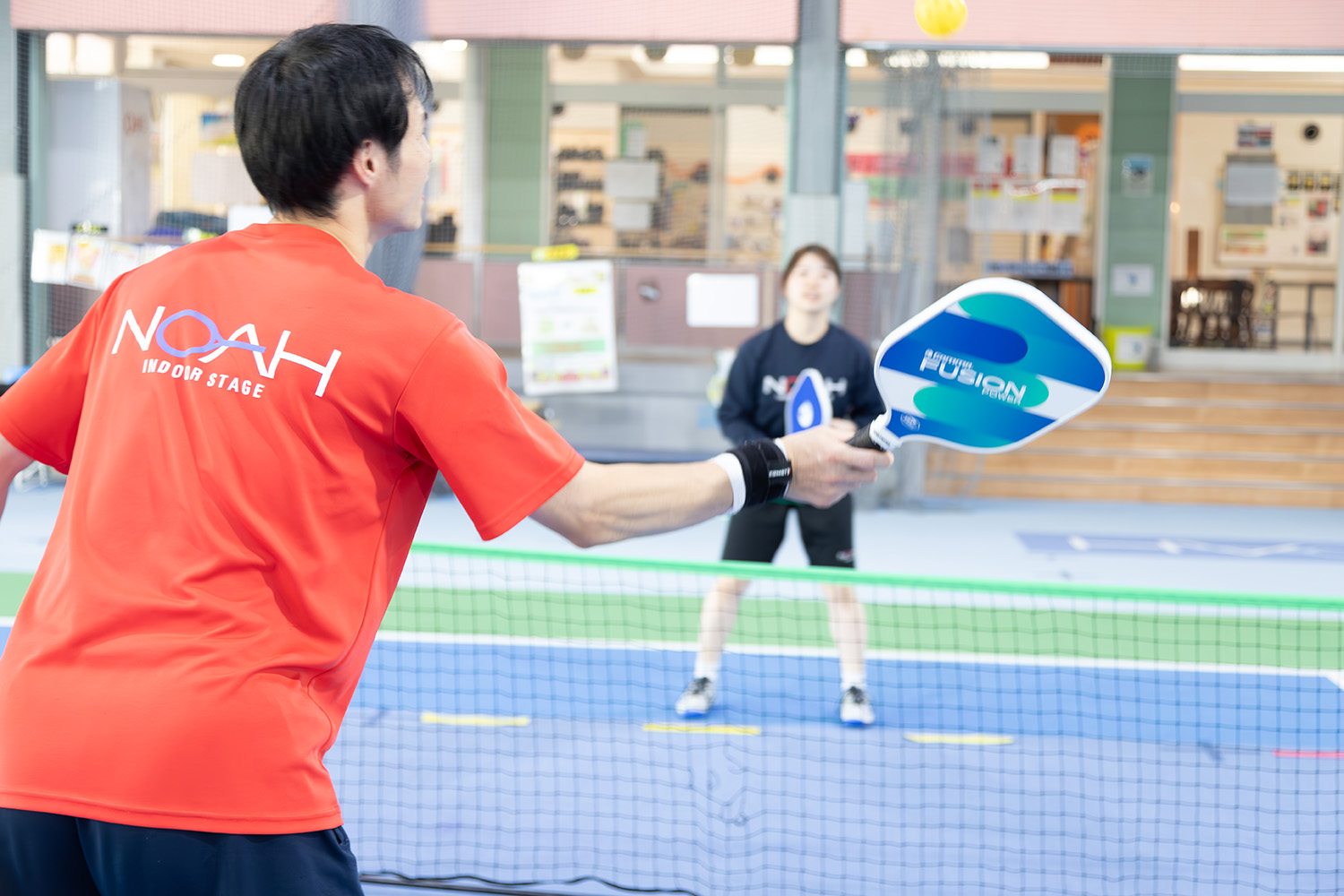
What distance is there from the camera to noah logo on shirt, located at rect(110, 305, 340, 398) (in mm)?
1468

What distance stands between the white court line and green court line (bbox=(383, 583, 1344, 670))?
0.05m

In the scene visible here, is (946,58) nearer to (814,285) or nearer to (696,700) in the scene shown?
(814,285)

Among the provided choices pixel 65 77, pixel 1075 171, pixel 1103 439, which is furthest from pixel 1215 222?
pixel 65 77

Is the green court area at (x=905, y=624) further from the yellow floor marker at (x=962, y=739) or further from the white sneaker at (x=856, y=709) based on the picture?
the yellow floor marker at (x=962, y=739)

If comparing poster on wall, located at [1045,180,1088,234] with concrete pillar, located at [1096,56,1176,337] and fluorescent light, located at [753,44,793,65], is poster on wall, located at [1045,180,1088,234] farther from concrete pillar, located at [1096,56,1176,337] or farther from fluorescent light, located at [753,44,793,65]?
fluorescent light, located at [753,44,793,65]

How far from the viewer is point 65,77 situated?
11438mm

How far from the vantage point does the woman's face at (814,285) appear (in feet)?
16.7

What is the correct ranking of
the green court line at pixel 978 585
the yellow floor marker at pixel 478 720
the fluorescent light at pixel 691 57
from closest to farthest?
the green court line at pixel 978 585
the yellow floor marker at pixel 478 720
the fluorescent light at pixel 691 57

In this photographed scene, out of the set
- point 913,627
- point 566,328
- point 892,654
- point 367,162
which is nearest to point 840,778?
point 892,654

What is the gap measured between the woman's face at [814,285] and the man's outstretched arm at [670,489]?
128 inches

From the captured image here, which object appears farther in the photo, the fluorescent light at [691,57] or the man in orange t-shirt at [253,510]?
the fluorescent light at [691,57]

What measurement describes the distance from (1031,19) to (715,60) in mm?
5004

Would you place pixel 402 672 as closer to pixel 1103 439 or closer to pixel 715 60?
pixel 1103 439

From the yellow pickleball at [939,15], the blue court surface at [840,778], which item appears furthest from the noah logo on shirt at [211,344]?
the yellow pickleball at [939,15]
